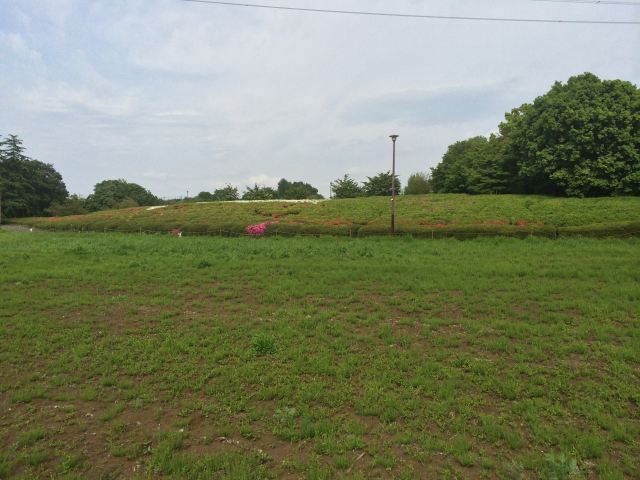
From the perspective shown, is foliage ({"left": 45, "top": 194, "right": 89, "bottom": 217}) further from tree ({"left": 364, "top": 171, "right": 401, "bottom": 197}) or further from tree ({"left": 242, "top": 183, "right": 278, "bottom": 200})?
tree ({"left": 364, "top": 171, "right": 401, "bottom": 197})

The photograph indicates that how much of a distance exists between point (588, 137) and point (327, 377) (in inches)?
1105

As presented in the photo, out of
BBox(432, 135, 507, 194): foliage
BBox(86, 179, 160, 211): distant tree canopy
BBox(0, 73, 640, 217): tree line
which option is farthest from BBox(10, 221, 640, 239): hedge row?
BBox(86, 179, 160, 211): distant tree canopy

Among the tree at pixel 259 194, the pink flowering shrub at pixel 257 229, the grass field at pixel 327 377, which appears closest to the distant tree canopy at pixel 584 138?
the pink flowering shrub at pixel 257 229

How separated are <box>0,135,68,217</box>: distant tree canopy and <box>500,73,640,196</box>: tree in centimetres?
6216

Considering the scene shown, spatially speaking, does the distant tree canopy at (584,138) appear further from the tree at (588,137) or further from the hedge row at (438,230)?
the hedge row at (438,230)

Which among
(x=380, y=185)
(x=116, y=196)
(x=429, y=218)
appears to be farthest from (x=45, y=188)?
(x=429, y=218)

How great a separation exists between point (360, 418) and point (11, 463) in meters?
3.00

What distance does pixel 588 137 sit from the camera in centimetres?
2480

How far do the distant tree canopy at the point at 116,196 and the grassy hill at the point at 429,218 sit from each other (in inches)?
1364

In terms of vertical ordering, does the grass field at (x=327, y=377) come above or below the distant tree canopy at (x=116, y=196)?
below

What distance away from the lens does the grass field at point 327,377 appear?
124 inches

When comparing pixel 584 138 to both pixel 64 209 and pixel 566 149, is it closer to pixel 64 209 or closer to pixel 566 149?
pixel 566 149

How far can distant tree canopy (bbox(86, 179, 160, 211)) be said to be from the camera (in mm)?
67037

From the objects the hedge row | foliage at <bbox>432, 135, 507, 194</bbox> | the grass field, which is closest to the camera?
the grass field
